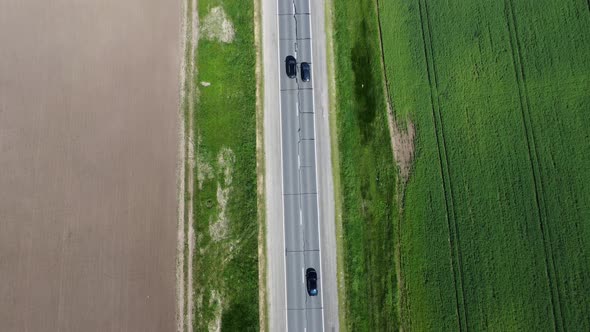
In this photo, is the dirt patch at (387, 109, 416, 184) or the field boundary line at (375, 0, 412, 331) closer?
the field boundary line at (375, 0, 412, 331)

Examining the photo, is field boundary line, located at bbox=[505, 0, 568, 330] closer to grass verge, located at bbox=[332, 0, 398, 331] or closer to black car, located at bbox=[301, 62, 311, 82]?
grass verge, located at bbox=[332, 0, 398, 331]

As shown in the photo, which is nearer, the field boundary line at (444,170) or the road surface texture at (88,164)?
the field boundary line at (444,170)

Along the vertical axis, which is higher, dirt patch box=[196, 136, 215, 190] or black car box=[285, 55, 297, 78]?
black car box=[285, 55, 297, 78]

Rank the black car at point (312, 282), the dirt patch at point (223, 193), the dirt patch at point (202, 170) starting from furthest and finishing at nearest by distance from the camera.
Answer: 1. the dirt patch at point (202, 170)
2. the dirt patch at point (223, 193)
3. the black car at point (312, 282)

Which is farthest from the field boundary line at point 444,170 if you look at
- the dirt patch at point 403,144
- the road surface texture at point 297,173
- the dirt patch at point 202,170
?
the dirt patch at point 202,170

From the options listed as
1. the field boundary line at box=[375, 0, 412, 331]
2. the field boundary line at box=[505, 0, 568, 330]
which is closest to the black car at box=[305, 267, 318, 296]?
the field boundary line at box=[375, 0, 412, 331]

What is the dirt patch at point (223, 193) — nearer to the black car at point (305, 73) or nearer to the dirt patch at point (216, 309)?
the dirt patch at point (216, 309)

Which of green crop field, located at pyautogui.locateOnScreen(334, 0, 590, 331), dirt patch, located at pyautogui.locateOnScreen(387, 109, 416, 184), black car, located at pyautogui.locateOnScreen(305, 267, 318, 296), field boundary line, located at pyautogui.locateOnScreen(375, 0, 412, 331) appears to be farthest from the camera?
dirt patch, located at pyautogui.locateOnScreen(387, 109, 416, 184)

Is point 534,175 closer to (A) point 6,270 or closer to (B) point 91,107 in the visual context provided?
(B) point 91,107
